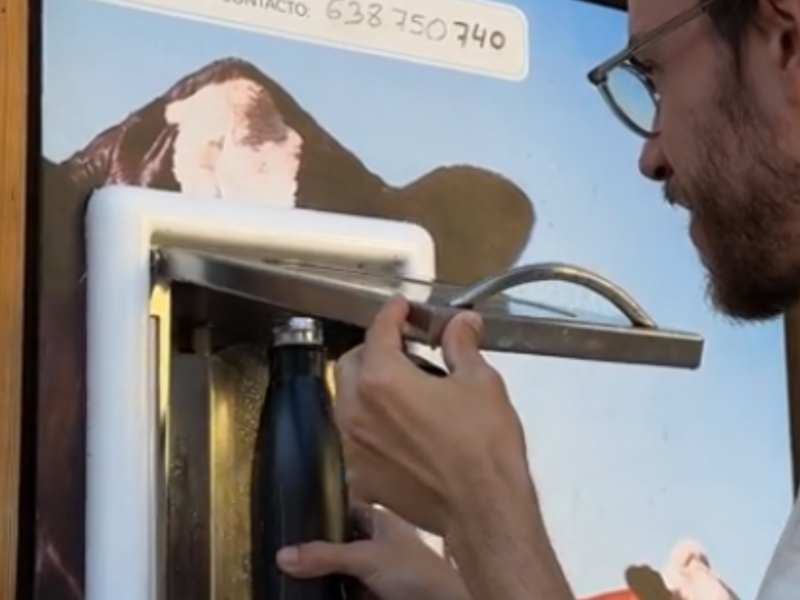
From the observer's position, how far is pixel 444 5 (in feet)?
2.94

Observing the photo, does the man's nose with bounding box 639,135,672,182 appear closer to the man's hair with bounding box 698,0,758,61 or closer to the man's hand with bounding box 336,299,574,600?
the man's hair with bounding box 698,0,758,61

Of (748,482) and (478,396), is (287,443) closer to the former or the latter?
(478,396)

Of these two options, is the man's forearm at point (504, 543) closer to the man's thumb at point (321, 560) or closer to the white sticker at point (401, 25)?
the man's thumb at point (321, 560)

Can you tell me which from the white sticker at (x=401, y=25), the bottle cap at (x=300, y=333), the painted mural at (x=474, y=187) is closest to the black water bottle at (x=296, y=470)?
the bottle cap at (x=300, y=333)

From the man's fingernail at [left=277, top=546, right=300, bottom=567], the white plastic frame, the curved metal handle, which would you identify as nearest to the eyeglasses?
the curved metal handle

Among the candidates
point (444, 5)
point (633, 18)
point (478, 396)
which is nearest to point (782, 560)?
point (478, 396)

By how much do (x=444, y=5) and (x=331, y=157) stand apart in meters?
0.13

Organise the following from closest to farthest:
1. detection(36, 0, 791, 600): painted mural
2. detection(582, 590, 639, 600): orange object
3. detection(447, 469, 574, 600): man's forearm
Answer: detection(447, 469, 574, 600): man's forearm → detection(36, 0, 791, 600): painted mural → detection(582, 590, 639, 600): orange object

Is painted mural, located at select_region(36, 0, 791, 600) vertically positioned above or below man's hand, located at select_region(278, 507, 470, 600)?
above

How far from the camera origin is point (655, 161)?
791mm

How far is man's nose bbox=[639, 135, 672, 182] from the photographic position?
783mm

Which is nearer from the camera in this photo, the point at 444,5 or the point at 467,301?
the point at 467,301

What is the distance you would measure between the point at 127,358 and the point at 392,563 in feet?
0.57

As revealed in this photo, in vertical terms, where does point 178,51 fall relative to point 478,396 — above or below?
above
